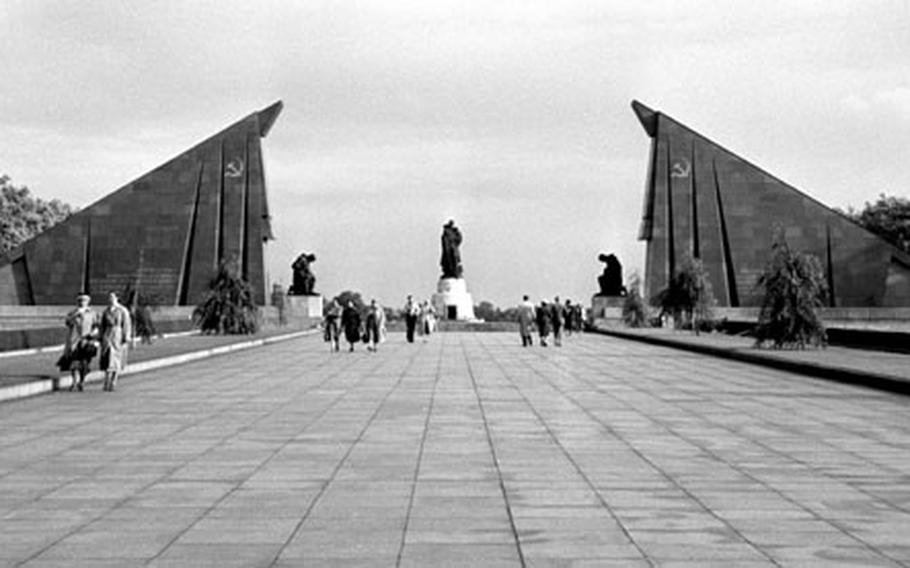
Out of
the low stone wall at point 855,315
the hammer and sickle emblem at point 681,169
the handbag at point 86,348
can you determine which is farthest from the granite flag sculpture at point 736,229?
the handbag at point 86,348

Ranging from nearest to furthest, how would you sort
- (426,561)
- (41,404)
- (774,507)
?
(426,561), (774,507), (41,404)

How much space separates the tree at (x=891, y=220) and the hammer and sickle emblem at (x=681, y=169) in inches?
609

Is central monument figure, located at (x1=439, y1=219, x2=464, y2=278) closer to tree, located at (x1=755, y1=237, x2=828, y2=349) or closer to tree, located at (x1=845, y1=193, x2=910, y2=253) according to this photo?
tree, located at (x1=845, y1=193, x2=910, y2=253)

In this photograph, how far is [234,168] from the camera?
187ft

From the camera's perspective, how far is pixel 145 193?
2213 inches

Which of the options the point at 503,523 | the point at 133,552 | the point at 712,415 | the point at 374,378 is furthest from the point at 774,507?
the point at 374,378

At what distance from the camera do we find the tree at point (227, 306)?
36.7 meters

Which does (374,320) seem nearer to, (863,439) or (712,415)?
(712,415)

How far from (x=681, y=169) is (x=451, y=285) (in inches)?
555

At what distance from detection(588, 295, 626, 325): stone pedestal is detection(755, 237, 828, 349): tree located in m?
28.1

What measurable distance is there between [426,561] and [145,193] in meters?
52.7

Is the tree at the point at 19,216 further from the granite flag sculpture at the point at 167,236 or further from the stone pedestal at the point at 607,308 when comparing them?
the stone pedestal at the point at 607,308

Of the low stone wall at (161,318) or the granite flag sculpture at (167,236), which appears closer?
the low stone wall at (161,318)

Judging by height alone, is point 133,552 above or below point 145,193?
below
